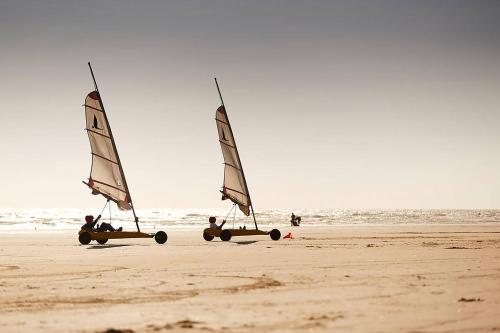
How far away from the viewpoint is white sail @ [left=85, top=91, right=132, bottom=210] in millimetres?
34719

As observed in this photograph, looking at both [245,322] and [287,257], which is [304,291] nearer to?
[245,322]

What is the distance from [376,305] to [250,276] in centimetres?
535

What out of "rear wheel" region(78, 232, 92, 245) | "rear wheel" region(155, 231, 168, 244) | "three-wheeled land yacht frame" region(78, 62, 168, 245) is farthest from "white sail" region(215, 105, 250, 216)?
"rear wheel" region(78, 232, 92, 245)

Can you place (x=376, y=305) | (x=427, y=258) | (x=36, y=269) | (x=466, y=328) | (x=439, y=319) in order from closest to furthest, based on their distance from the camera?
(x=466, y=328) < (x=439, y=319) < (x=376, y=305) < (x=36, y=269) < (x=427, y=258)

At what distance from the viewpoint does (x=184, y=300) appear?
11.3 m

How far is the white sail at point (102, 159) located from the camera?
34719 mm

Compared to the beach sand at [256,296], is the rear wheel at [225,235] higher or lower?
higher

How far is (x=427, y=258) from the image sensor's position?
802 inches

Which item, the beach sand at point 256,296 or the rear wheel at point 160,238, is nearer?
the beach sand at point 256,296

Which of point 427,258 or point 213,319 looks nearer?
Answer: point 213,319

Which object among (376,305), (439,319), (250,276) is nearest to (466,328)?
(439,319)

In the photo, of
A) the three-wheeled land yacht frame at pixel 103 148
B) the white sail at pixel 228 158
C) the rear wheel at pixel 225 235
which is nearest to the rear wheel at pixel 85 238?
the three-wheeled land yacht frame at pixel 103 148

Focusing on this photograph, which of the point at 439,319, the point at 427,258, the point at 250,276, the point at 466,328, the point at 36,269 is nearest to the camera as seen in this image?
the point at 466,328

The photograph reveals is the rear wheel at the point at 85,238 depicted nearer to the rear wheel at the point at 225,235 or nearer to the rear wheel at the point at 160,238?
the rear wheel at the point at 160,238
